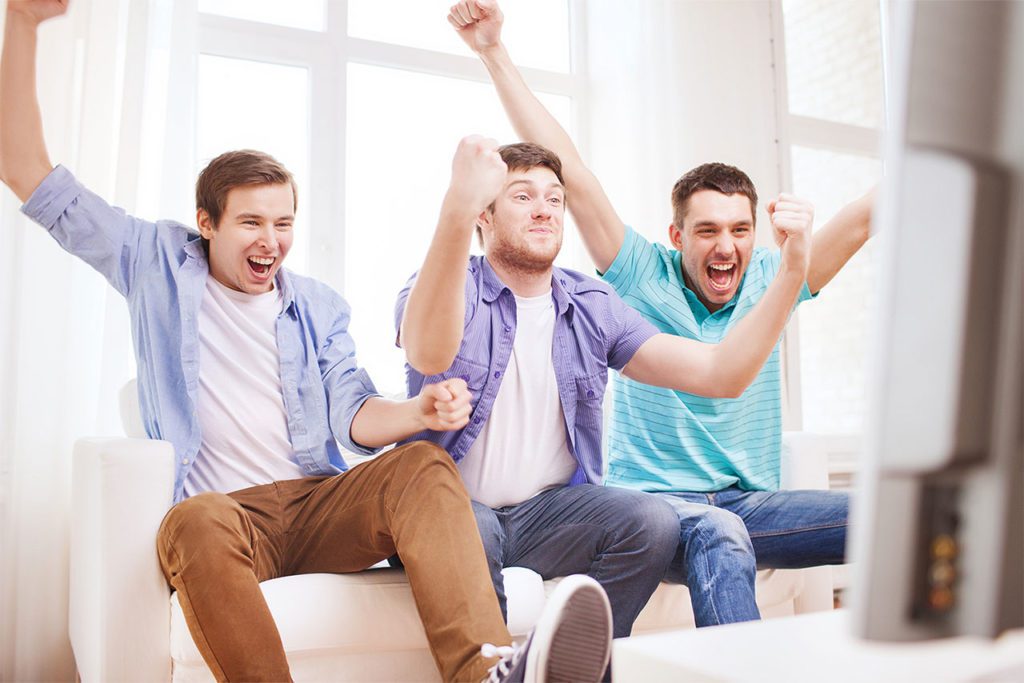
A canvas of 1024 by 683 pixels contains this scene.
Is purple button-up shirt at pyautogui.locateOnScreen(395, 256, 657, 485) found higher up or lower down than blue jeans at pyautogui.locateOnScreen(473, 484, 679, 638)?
higher up

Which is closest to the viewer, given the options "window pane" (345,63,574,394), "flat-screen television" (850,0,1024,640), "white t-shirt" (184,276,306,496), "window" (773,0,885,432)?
"flat-screen television" (850,0,1024,640)

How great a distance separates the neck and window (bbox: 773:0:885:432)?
7.75 ft

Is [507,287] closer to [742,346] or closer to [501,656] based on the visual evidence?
[742,346]

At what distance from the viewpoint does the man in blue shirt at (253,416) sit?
137cm

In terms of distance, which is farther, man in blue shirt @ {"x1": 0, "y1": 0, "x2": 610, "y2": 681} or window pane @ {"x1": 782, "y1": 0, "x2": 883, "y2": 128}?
window pane @ {"x1": 782, "y1": 0, "x2": 883, "y2": 128}

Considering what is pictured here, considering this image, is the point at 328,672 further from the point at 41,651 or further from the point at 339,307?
the point at 41,651

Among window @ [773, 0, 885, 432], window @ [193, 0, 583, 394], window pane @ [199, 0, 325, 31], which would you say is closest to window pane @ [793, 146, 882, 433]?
window @ [773, 0, 885, 432]

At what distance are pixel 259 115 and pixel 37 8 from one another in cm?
121

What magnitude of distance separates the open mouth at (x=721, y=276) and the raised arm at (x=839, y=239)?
178 millimetres

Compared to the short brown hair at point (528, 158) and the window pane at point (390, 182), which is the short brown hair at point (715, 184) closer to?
the short brown hair at point (528, 158)

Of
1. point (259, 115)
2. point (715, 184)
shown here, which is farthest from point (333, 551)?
point (259, 115)

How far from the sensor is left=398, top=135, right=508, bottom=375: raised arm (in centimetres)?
130

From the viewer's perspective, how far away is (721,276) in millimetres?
2100

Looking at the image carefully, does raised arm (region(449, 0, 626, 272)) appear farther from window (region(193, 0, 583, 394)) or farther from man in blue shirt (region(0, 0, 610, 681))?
window (region(193, 0, 583, 394))
